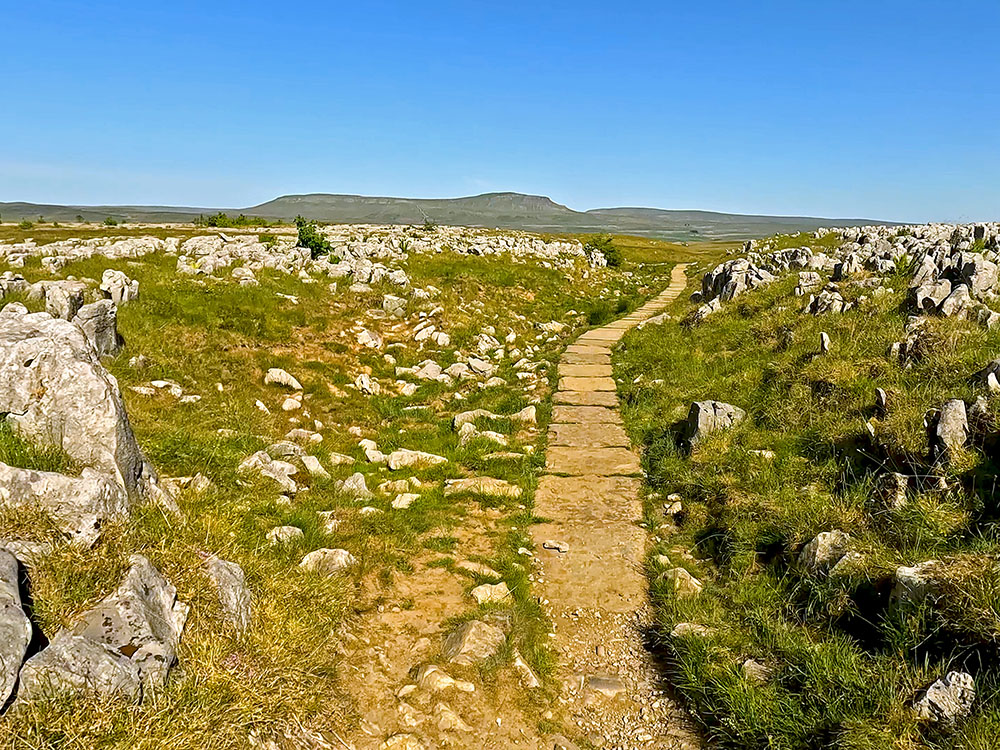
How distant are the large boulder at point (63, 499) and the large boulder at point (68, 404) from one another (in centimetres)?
47

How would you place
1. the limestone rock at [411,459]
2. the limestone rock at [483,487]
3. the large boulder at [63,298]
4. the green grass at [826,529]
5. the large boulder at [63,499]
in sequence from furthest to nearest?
the large boulder at [63,298], the limestone rock at [411,459], the limestone rock at [483,487], the large boulder at [63,499], the green grass at [826,529]

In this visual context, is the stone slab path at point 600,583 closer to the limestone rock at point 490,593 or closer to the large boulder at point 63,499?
the limestone rock at point 490,593

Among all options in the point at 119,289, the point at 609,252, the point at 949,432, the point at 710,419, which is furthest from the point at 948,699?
the point at 609,252

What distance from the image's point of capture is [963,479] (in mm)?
5469

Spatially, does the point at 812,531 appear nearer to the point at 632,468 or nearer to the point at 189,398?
the point at 632,468

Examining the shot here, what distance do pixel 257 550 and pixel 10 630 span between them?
7.23ft

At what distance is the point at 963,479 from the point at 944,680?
8.58ft

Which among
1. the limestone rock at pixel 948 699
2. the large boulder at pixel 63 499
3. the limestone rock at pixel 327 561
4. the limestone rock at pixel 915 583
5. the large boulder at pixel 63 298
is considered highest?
the large boulder at pixel 63 298

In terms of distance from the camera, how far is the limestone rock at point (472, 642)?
15.2ft

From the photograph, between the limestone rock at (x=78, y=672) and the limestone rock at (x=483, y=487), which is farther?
the limestone rock at (x=483, y=487)

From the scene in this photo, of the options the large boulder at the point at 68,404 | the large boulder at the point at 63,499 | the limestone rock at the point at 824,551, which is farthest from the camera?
the limestone rock at the point at 824,551

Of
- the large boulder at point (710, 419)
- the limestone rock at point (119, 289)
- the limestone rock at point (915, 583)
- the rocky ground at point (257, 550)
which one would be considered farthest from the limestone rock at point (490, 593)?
the limestone rock at point (119, 289)

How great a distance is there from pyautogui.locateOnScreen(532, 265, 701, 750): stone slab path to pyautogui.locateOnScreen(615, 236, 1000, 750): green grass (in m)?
0.23

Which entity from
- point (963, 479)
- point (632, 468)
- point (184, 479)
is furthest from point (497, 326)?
point (963, 479)
